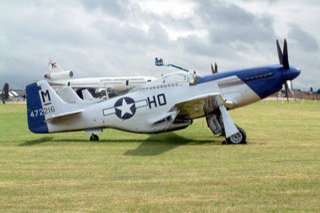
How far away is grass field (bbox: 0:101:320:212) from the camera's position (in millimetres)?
4777

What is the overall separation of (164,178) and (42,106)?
8.16m

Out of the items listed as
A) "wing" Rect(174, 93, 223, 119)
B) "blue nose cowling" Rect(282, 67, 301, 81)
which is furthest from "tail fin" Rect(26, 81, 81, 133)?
"blue nose cowling" Rect(282, 67, 301, 81)

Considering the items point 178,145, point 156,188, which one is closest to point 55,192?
point 156,188

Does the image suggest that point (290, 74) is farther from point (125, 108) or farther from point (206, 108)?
point (125, 108)

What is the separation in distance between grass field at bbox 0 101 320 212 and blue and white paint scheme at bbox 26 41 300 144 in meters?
1.45

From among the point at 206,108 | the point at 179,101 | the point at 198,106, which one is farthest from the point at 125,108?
the point at 206,108

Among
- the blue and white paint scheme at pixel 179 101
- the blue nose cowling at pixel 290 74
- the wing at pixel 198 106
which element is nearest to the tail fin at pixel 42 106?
the blue and white paint scheme at pixel 179 101

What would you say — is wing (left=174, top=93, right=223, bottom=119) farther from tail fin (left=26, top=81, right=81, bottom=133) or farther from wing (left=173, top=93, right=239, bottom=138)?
tail fin (left=26, top=81, right=81, bottom=133)

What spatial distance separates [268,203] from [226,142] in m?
6.38

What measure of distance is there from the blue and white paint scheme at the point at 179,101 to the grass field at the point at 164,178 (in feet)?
4.74

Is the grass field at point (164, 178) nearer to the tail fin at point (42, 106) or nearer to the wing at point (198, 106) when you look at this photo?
the wing at point (198, 106)

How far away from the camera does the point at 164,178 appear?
6.41 metres

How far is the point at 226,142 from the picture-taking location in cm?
1105

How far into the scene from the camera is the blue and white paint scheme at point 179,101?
11.7 m
